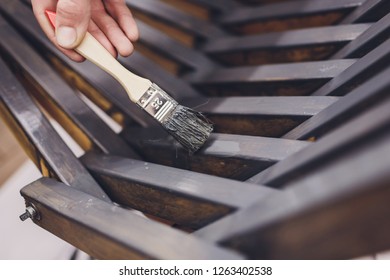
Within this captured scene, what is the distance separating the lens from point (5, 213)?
1178 millimetres

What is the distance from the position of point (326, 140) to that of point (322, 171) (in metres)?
0.05

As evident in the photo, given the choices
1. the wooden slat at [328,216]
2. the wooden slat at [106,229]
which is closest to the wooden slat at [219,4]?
the wooden slat at [106,229]

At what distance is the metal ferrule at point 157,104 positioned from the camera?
2.38ft

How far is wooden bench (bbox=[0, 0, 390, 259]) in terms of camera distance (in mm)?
426

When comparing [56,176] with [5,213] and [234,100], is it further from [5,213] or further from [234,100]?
[5,213]

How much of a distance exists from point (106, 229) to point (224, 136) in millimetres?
307

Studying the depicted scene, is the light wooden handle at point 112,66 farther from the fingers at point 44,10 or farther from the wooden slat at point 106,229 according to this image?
the wooden slat at point 106,229

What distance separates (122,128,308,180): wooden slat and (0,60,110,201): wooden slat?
158 mm

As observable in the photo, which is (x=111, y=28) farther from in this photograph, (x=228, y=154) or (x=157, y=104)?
(x=228, y=154)

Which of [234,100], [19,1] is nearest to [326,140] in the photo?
[234,100]

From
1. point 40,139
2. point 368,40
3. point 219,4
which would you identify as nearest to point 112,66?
point 40,139

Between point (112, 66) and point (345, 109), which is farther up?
point (112, 66)

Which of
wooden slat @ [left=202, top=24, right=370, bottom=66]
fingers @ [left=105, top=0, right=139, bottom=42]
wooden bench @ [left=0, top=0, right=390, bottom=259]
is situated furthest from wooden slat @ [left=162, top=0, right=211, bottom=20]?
fingers @ [left=105, top=0, right=139, bottom=42]

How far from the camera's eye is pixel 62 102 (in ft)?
2.83
